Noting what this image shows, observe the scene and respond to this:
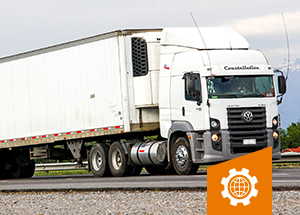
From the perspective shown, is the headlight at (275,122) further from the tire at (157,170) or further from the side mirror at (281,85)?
the tire at (157,170)

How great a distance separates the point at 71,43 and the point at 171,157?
5.01 m

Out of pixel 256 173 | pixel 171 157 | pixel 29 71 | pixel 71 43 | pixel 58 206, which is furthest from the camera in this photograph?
pixel 29 71

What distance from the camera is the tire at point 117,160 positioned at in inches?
679

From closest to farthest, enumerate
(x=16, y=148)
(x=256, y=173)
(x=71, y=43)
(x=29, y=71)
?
(x=256, y=173)
(x=71, y=43)
(x=29, y=71)
(x=16, y=148)

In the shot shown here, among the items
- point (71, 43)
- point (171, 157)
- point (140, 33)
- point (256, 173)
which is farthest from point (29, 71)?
point (256, 173)

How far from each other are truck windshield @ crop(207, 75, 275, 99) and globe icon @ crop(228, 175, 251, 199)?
1119cm

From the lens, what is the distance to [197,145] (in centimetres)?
1519

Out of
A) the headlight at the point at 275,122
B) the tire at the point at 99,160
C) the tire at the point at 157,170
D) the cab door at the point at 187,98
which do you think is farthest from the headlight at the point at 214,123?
the tire at the point at 157,170

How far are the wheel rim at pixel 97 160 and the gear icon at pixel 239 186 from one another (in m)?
14.4

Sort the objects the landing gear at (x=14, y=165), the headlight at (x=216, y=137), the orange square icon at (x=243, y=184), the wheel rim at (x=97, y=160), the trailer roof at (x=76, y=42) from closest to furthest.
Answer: the orange square icon at (x=243, y=184)
the headlight at (x=216, y=137)
the trailer roof at (x=76, y=42)
the wheel rim at (x=97, y=160)
the landing gear at (x=14, y=165)

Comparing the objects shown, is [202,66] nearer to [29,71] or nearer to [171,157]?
[171,157]

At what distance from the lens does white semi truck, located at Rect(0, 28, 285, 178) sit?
49.4 ft

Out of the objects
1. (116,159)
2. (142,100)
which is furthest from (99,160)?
(142,100)

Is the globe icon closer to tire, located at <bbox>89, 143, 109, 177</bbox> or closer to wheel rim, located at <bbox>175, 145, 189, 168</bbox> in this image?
wheel rim, located at <bbox>175, 145, 189, 168</bbox>
